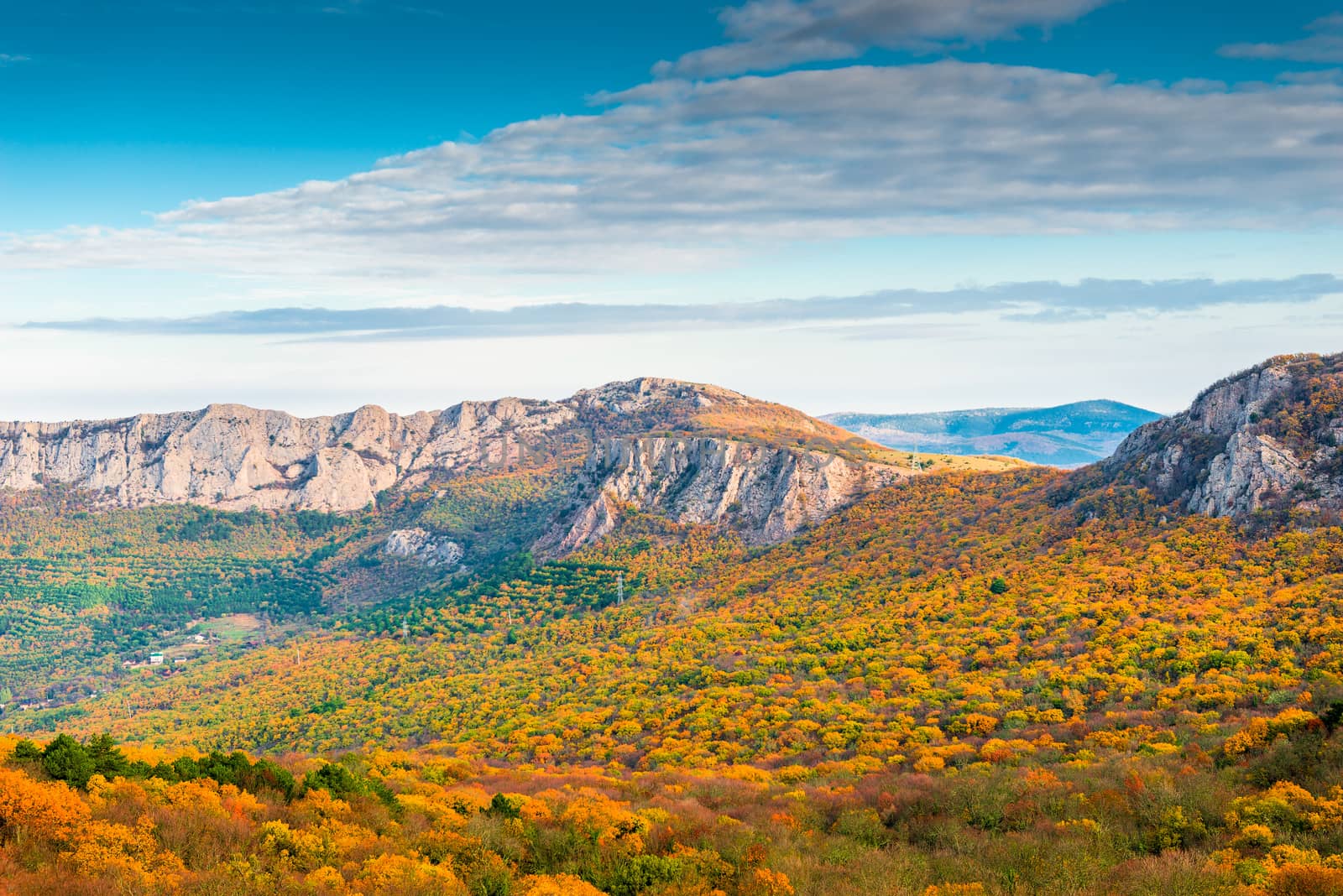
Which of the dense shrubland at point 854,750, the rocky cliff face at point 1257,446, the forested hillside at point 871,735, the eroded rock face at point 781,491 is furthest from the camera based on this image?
the eroded rock face at point 781,491

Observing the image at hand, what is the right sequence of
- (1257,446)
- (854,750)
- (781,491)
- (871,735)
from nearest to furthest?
1. (854,750)
2. (871,735)
3. (1257,446)
4. (781,491)

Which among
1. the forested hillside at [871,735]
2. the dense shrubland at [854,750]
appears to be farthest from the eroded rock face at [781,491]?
the dense shrubland at [854,750]

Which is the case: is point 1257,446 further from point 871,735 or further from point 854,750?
point 854,750

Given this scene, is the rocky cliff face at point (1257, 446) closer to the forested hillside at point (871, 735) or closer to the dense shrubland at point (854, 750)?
the forested hillside at point (871, 735)

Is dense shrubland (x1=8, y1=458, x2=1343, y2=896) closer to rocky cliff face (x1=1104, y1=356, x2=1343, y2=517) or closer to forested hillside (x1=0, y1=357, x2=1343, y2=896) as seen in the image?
forested hillside (x1=0, y1=357, x2=1343, y2=896)

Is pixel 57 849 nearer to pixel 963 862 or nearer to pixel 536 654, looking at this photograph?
pixel 963 862

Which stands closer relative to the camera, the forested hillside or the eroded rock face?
the forested hillside

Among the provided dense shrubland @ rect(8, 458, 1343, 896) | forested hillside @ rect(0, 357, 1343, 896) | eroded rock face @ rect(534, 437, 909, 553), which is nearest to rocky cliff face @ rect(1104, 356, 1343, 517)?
forested hillside @ rect(0, 357, 1343, 896)

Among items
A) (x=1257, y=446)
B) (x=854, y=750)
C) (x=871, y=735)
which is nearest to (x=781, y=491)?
(x=1257, y=446)
